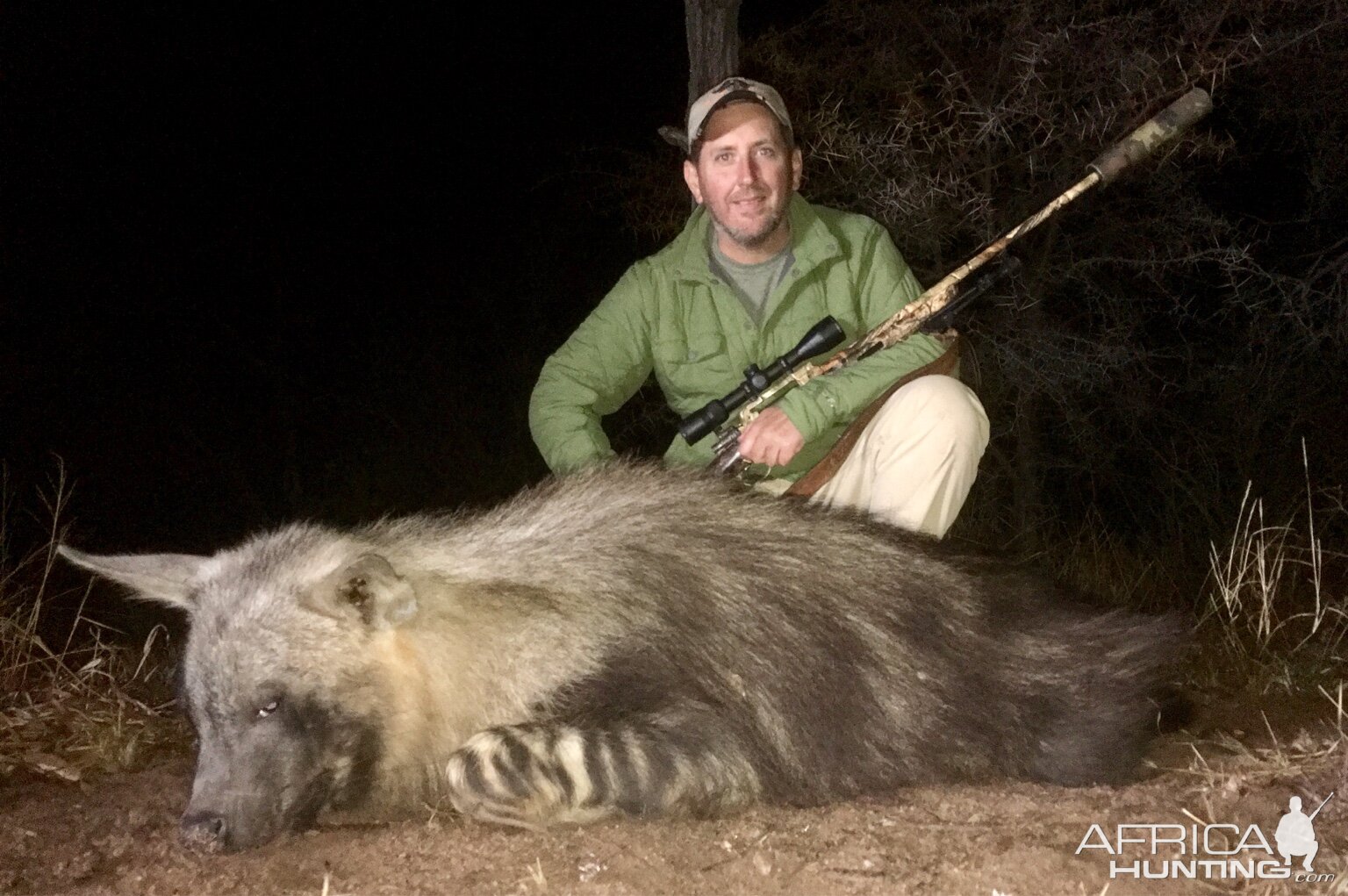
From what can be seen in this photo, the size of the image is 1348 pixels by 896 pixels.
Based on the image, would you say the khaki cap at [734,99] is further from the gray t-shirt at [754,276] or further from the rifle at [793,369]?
the rifle at [793,369]

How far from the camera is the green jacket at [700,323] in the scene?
12.4ft

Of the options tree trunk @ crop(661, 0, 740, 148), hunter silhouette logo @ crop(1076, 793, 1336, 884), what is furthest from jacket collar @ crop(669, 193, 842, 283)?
hunter silhouette logo @ crop(1076, 793, 1336, 884)

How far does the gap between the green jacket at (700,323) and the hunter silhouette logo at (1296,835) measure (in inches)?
66.8

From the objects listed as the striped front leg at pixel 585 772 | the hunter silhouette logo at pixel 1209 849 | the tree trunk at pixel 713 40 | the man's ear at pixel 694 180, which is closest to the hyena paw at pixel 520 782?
the striped front leg at pixel 585 772

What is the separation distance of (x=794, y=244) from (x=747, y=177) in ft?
0.89

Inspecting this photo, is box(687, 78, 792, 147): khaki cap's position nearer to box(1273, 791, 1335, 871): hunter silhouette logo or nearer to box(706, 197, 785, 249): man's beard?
box(706, 197, 785, 249): man's beard

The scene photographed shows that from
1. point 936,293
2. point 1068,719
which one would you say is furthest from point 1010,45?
point 1068,719

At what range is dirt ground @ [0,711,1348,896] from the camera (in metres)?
2.13

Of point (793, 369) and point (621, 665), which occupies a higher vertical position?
point (793, 369)

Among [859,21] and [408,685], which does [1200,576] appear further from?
[408,685]

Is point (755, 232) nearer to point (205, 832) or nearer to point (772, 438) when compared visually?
point (772, 438)

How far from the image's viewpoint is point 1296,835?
2.26 meters

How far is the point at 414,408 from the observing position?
12180 mm

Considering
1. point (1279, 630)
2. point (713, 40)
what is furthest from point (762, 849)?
point (713, 40)
